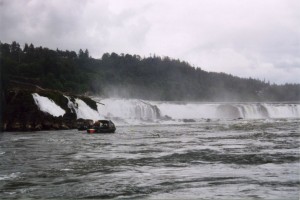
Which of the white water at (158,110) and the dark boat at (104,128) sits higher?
the white water at (158,110)

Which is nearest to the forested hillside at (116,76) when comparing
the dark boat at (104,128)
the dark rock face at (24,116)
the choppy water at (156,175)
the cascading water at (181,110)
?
the cascading water at (181,110)

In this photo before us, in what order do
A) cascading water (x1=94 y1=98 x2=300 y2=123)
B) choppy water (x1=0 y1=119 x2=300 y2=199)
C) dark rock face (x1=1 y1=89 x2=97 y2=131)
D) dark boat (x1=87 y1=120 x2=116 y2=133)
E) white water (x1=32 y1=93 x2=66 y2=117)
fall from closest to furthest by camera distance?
choppy water (x1=0 y1=119 x2=300 y2=199) → dark boat (x1=87 y1=120 x2=116 y2=133) → dark rock face (x1=1 y1=89 x2=97 y2=131) → white water (x1=32 y1=93 x2=66 y2=117) → cascading water (x1=94 y1=98 x2=300 y2=123)

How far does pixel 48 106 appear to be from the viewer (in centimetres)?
5438

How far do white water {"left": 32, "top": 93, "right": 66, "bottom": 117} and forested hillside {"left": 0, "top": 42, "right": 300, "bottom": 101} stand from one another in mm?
25731

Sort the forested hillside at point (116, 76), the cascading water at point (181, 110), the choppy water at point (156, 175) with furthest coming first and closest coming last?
1. the forested hillside at point (116, 76)
2. the cascading water at point (181, 110)
3. the choppy water at point (156, 175)

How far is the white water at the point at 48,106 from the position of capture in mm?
53434

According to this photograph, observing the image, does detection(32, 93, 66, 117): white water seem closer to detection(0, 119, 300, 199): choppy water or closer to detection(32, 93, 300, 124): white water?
detection(32, 93, 300, 124): white water

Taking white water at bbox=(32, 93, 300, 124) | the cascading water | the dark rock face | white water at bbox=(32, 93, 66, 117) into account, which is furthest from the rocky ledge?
the cascading water

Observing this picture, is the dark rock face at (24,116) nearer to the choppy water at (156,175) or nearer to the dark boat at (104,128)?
the dark boat at (104,128)

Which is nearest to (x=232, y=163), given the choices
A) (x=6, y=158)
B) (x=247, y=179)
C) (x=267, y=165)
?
(x=267, y=165)

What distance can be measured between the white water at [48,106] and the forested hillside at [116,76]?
84.4ft

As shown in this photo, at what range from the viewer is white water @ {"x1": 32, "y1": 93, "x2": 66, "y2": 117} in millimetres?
53434

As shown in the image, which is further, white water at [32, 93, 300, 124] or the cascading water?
the cascading water

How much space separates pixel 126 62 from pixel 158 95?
40.6 meters
